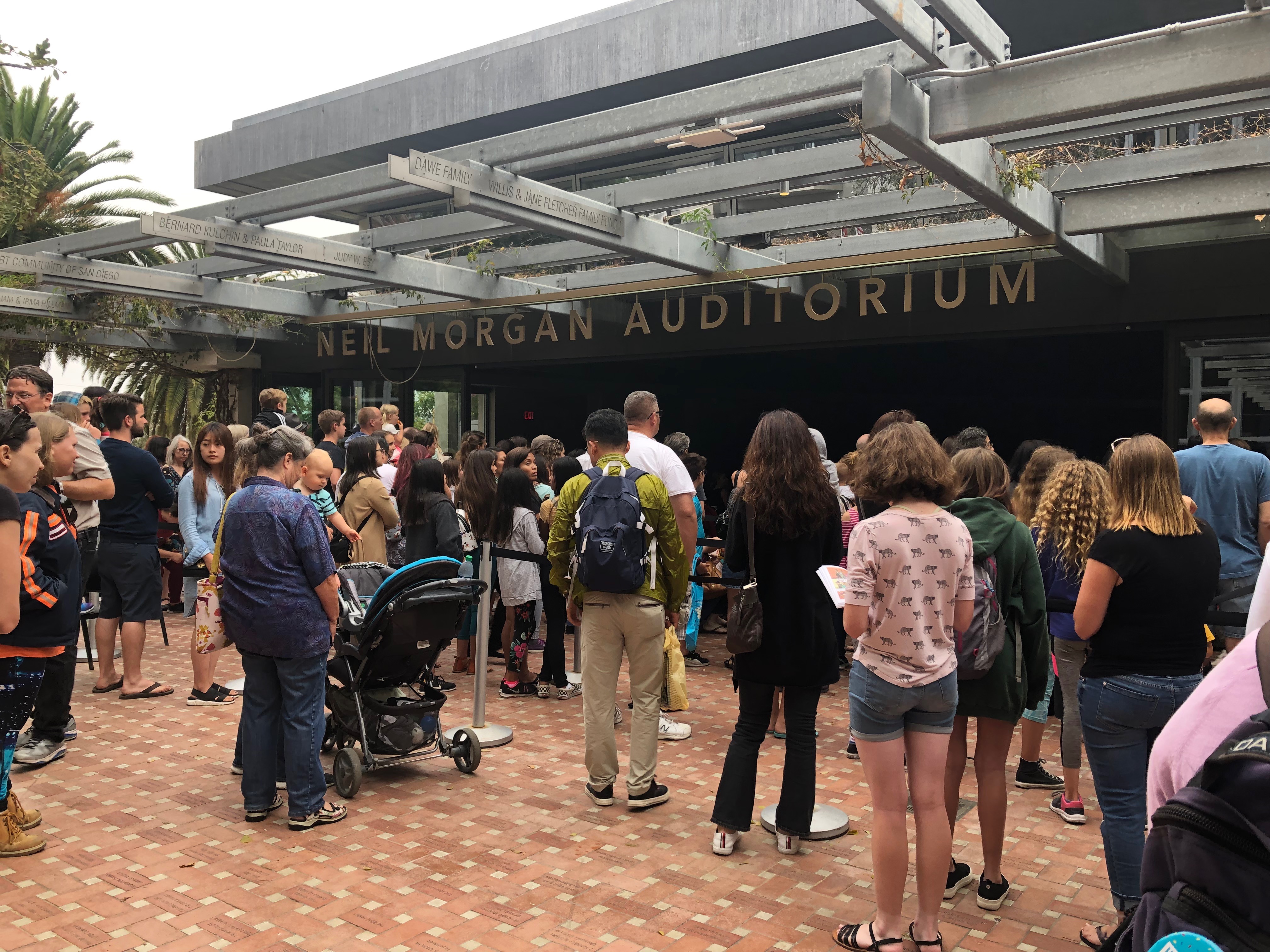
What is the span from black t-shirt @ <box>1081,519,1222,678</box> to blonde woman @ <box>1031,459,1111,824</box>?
89 cm

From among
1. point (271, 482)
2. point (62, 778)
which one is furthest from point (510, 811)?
point (62, 778)

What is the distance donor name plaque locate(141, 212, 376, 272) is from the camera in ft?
27.3

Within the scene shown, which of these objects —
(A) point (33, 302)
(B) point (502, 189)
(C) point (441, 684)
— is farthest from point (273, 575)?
(A) point (33, 302)

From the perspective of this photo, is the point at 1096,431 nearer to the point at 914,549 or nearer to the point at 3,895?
the point at 914,549

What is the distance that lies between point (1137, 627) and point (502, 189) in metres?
5.34

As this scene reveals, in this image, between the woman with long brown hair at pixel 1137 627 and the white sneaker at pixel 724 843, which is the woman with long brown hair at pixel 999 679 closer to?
the woman with long brown hair at pixel 1137 627

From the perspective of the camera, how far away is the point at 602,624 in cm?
471

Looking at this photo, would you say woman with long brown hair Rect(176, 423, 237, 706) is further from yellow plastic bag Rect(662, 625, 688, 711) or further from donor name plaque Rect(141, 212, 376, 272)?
yellow plastic bag Rect(662, 625, 688, 711)

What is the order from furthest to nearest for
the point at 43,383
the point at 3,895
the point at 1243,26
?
the point at 43,383 < the point at 1243,26 < the point at 3,895

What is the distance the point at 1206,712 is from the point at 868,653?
2096 millimetres

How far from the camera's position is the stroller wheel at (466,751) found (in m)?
5.16

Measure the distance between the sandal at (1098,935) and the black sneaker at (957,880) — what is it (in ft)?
1.52

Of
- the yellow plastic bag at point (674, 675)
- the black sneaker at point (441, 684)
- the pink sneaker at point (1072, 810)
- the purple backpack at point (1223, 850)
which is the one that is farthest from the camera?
the yellow plastic bag at point (674, 675)

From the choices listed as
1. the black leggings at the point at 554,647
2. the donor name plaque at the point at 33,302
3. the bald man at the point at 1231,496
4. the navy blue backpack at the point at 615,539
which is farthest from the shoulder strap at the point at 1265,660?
the donor name plaque at the point at 33,302
